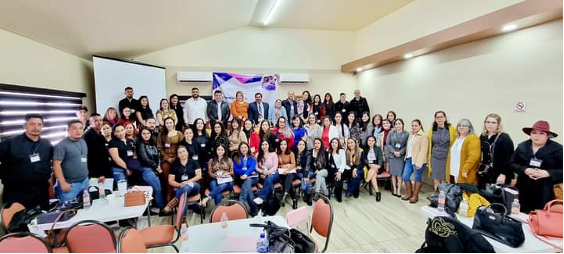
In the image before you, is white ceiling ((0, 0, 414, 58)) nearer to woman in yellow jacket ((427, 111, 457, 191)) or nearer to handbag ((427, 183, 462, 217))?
woman in yellow jacket ((427, 111, 457, 191))

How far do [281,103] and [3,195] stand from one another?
5.06m

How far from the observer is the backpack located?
60.1 inches

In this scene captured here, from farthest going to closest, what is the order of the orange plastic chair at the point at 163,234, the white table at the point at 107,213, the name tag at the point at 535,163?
the orange plastic chair at the point at 163,234 < the white table at the point at 107,213 < the name tag at the point at 535,163

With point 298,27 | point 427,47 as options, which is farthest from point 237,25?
point 427,47

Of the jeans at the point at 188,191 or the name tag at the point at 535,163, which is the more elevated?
the name tag at the point at 535,163

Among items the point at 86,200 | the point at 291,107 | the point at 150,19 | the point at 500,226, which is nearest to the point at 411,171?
the point at 500,226

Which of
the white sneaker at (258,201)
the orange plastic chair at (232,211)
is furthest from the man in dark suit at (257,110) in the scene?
the orange plastic chair at (232,211)

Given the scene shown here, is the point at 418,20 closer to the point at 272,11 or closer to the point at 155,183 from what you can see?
the point at 272,11

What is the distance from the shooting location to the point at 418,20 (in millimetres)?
5285

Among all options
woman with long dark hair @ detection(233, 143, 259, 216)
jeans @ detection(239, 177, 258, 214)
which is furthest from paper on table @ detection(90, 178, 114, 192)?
woman with long dark hair @ detection(233, 143, 259, 216)

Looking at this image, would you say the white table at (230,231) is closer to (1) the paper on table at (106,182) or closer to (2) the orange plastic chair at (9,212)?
(1) the paper on table at (106,182)

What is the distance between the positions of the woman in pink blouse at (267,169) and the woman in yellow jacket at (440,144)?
2.40 metres

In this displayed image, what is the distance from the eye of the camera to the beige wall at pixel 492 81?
1.48 metres

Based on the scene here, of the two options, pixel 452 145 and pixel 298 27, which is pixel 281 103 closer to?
pixel 298 27
